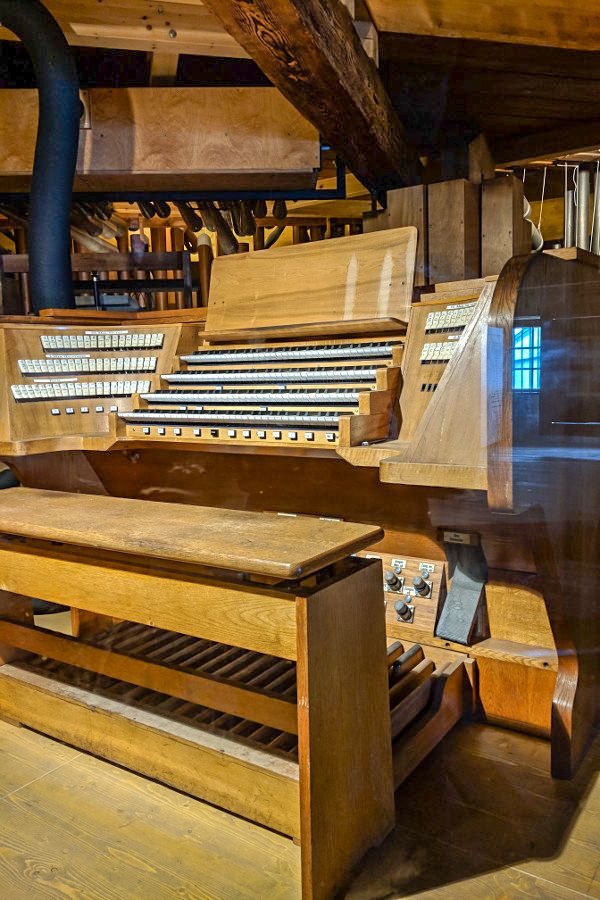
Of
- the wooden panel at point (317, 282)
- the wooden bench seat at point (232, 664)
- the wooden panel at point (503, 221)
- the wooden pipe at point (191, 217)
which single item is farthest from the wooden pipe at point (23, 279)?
the wooden panel at point (503, 221)

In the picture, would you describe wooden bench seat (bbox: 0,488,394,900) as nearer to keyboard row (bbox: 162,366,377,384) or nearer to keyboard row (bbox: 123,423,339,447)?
keyboard row (bbox: 123,423,339,447)

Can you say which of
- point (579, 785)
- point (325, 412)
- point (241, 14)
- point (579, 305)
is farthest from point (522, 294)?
point (579, 785)

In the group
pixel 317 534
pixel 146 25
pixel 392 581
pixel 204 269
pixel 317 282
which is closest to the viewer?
pixel 317 534

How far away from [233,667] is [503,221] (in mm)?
1855

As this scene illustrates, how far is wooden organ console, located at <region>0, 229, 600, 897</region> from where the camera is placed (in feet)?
4.73

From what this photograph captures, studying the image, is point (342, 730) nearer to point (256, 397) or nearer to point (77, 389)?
point (256, 397)

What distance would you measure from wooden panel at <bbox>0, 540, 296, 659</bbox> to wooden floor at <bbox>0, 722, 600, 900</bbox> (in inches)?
17.3

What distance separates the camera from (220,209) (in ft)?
12.0

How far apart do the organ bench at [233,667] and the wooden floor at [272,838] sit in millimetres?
55

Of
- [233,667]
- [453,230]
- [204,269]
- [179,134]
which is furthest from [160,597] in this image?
[179,134]

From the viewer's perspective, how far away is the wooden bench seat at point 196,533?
1.36 metres

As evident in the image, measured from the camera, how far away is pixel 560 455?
69.5 inches

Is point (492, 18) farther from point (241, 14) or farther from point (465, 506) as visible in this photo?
point (465, 506)

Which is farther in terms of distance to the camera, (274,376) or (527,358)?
(274,376)
